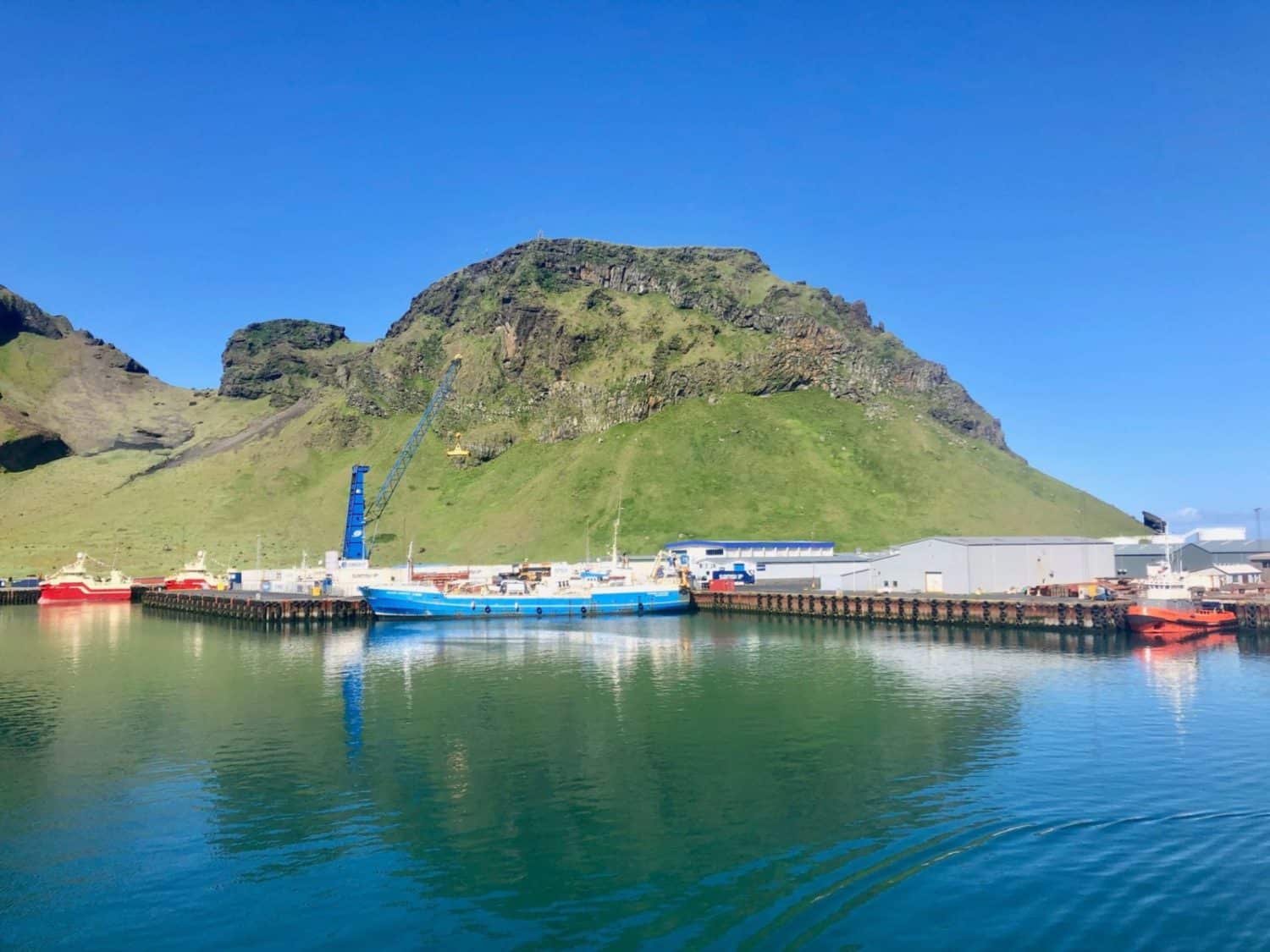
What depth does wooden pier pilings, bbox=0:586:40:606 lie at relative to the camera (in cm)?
14475

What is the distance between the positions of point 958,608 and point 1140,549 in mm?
50603

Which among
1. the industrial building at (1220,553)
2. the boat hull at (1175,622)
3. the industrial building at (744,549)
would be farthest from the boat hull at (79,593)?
the industrial building at (1220,553)

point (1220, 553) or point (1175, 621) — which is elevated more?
point (1220, 553)

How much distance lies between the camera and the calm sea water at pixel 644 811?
74.4 feet

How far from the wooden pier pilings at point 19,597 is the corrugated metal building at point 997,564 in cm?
14378

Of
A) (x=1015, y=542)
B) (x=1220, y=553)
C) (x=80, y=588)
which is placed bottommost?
(x=80, y=588)

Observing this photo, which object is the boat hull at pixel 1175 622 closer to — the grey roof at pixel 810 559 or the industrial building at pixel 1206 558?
the industrial building at pixel 1206 558

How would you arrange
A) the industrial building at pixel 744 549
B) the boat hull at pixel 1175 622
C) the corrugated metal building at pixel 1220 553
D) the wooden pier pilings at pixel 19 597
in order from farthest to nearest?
the industrial building at pixel 744 549 → the wooden pier pilings at pixel 19 597 → the corrugated metal building at pixel 1220 553 → the boat hull at pixel 1175 622

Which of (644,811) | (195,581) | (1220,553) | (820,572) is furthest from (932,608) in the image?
(195,581)

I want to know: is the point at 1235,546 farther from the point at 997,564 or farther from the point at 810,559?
the point at 810,559

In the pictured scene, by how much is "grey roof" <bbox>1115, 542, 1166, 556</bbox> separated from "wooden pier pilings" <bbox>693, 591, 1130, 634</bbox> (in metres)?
41.6

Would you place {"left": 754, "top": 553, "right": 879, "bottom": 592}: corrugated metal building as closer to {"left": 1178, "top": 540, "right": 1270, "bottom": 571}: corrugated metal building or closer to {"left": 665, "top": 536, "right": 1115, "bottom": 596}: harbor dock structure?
{"left": 665, "top": 536, "right": 1115, "bottom": 596}: harbor dock structure

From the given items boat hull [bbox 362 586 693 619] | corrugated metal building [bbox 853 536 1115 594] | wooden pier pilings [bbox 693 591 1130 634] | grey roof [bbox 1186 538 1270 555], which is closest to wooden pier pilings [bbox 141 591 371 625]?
boat hull [bbox 362 586 693 619]

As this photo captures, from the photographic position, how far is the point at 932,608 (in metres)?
96.8
